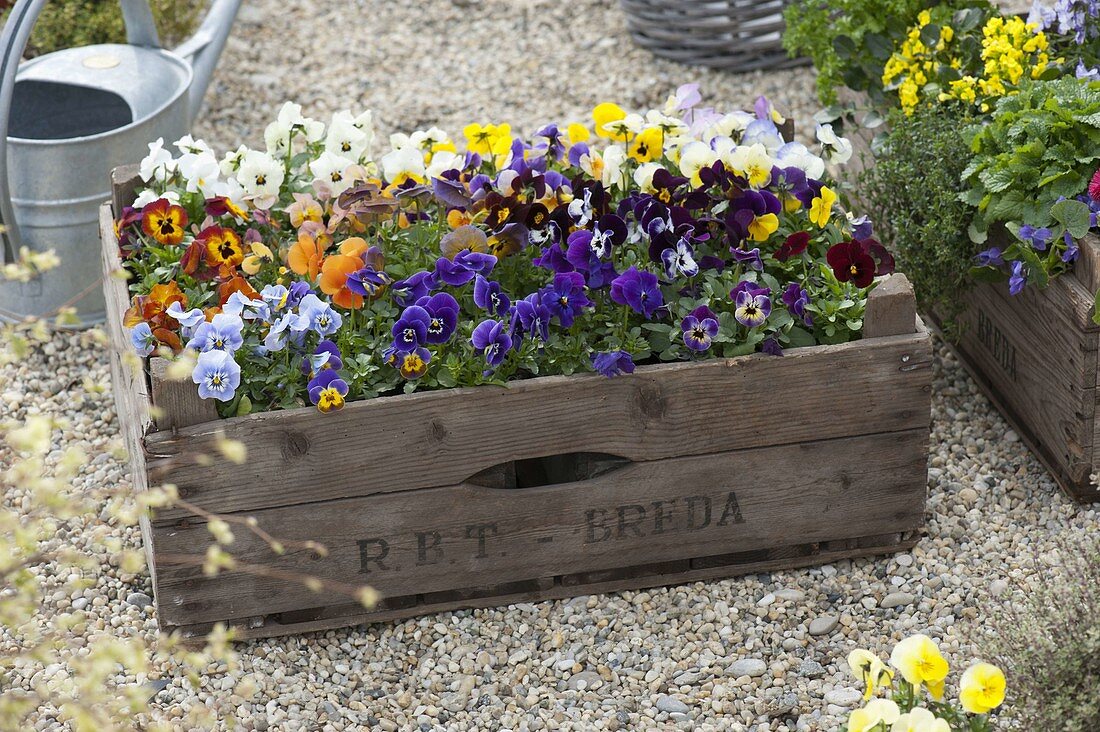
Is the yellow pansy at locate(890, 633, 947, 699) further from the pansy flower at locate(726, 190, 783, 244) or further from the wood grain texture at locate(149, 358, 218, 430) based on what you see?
the wood grain texture at locate(149, 358, 218, 430)

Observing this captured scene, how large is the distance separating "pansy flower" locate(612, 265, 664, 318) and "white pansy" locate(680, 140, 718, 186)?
360mm

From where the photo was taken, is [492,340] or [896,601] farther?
[896,601]

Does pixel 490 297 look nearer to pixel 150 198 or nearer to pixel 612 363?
pixel 612 363

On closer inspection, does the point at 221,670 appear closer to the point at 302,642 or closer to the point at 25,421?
the point at 302,642

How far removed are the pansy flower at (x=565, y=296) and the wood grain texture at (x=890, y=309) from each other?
540 mm

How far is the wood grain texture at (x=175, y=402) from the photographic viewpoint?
2275 mm

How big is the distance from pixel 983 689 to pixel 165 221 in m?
1.81

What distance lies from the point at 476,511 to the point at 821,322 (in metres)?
0.74

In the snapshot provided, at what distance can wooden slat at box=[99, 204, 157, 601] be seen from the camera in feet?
7.92

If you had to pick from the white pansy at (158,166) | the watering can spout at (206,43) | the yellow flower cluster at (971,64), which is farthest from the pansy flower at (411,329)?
the watering can spout at (206,43)

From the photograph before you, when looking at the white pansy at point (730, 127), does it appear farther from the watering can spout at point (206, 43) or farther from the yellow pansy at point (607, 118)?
the watering can spout at point (206, 43)

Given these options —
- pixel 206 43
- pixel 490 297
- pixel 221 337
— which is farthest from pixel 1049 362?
pixel 206 43

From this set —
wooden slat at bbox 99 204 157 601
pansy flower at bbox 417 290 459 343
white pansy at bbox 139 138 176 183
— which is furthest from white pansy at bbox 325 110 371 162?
A: pansy flower at bbox 417 290 459 343

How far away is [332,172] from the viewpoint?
9.32 feet
